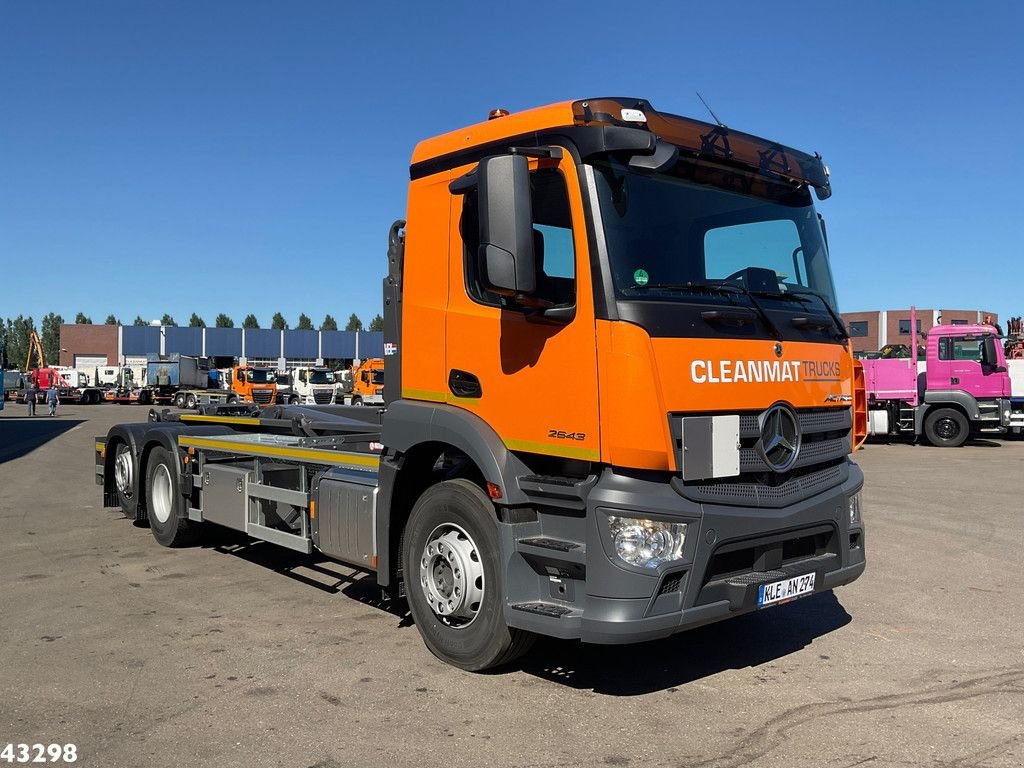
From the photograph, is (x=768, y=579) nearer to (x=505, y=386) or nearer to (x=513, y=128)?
(x=505, y=386)

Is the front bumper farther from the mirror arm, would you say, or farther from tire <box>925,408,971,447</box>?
tire <box>925,408,971,447</box>

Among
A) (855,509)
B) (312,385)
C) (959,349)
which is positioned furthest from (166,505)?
(312,385)

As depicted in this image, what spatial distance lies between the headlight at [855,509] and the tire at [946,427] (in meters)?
18.5

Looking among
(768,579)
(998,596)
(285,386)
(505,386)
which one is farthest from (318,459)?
(285,386)

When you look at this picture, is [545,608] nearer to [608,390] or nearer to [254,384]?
[608,390]

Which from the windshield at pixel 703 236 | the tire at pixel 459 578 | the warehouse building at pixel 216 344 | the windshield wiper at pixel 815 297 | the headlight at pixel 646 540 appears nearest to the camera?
the headlight at pixel 646 540

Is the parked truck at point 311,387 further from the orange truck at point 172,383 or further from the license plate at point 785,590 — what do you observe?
the license plate at point 785,590

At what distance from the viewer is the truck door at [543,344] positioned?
4.15m

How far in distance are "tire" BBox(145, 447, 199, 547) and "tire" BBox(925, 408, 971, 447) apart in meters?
18.9

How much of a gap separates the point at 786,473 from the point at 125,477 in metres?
7.67

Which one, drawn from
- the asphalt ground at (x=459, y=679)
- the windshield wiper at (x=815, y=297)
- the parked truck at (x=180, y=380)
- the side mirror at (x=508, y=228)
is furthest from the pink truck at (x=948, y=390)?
the parked truck at (x=180, y=380)

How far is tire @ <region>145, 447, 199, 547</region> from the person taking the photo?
27.2 ft

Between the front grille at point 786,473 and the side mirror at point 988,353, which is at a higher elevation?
the side mirror at point 988,353

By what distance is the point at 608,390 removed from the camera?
158 inches
